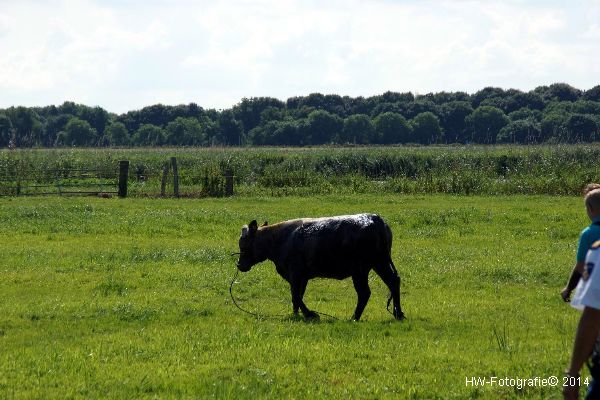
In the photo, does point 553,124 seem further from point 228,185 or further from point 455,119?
point 228,185

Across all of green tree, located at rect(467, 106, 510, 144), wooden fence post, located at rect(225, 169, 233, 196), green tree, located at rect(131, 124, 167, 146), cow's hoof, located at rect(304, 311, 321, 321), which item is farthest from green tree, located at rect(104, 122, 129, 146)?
cow's hoof, located at rect(304, 311, 321, 321)

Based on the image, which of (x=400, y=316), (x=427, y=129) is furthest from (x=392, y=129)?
(x=400, y=316)

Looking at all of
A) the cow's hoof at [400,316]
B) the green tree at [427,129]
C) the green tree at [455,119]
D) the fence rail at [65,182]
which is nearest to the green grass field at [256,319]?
the cow's hoof at [400,316]

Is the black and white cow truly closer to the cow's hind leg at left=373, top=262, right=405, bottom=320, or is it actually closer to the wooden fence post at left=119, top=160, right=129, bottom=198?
the cow's hind leg at left=373, top=262, right=405, bottom=320

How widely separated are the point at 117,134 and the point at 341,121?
1314 inches

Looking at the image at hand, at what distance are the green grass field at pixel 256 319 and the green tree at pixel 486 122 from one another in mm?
91588

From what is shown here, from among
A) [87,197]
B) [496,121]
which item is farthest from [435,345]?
[496,121]

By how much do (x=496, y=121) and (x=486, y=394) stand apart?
112m

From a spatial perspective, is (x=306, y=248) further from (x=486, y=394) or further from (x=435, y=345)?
(x=486, y=394)

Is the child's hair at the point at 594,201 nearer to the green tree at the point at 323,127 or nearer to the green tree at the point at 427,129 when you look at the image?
the green tree at the point at 427,129

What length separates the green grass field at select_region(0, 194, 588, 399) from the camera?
9680mm

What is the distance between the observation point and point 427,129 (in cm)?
12262

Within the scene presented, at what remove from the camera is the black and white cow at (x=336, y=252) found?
44.7 feet

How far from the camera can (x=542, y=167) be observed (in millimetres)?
44781
